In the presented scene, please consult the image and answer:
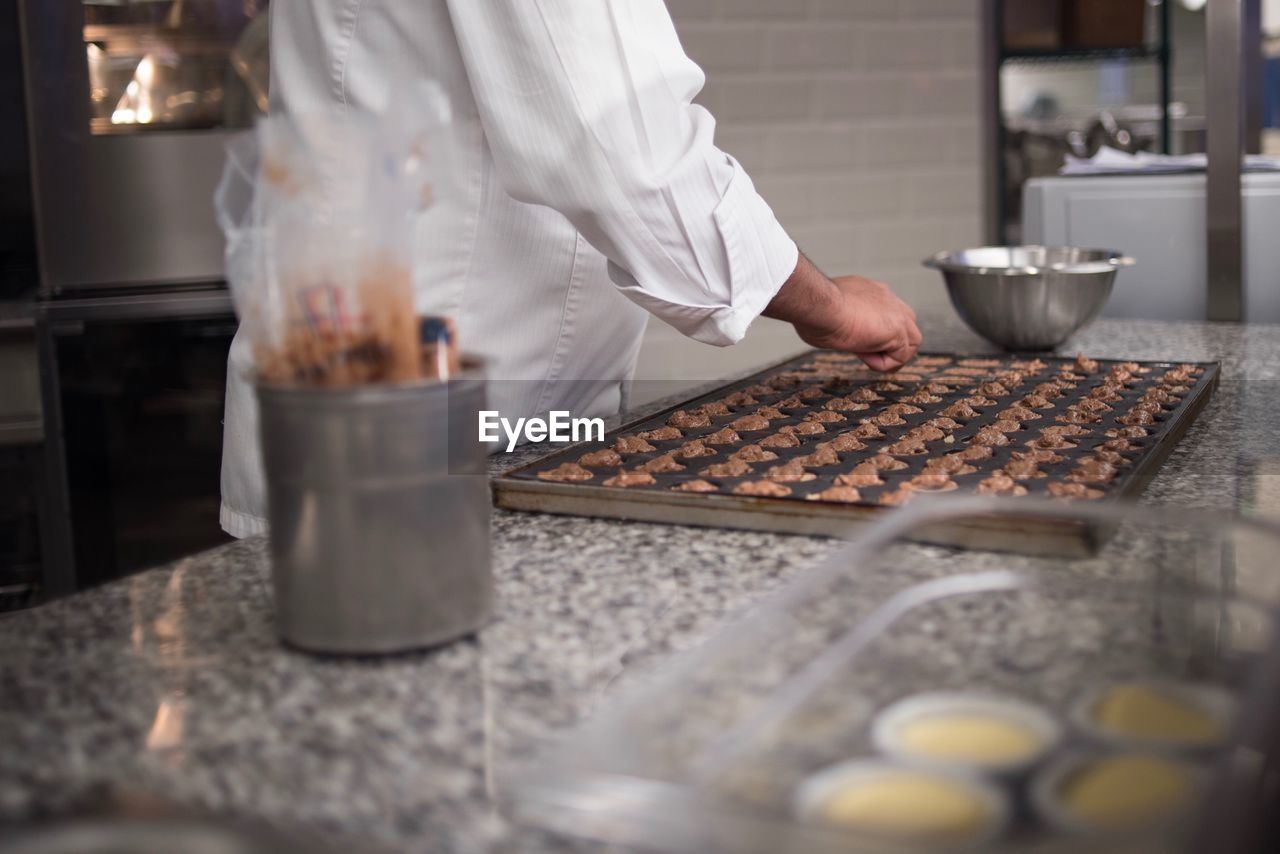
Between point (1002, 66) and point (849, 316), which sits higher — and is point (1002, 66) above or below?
above

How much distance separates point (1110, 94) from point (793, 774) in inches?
131

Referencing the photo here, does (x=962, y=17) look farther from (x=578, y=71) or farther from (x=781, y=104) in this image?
(x=578, y=71)

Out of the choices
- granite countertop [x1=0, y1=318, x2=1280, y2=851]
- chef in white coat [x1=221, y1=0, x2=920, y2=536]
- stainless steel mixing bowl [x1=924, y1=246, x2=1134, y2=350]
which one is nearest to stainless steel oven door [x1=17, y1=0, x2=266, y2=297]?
chef in white coat [x1=221, y1=0, x2=920, y2=536]

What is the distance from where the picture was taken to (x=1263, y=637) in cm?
53

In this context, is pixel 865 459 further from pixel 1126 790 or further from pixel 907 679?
pixel 1126 790

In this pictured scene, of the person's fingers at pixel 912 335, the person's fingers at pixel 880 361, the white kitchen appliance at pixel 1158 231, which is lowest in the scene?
the person's fingers at pixel 880 361

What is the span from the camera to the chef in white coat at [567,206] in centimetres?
109

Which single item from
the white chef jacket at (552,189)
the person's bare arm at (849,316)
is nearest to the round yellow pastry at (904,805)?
the white chef jacket at (552,189)

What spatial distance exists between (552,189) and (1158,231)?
128 cm

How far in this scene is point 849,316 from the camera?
141cm

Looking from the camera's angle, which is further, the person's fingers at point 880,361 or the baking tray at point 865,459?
the person's fingers at point 880,361

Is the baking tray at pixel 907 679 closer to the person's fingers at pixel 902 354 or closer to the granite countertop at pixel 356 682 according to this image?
the granite countertop at pixel 356 682

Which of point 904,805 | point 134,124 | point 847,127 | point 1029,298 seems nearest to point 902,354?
point 1029,298

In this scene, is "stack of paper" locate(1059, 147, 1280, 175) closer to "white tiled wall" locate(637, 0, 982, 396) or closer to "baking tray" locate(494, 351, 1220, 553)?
"baking tray" locate(494, 351, 1220, 553)
